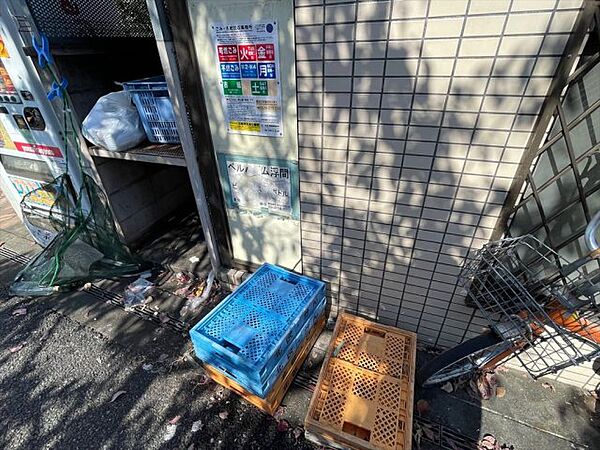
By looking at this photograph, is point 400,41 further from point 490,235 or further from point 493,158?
point 490,235

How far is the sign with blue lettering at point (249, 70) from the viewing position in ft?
8.21

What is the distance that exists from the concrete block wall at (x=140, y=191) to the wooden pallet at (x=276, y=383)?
2.83 m

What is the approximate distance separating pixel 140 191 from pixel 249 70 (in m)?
3.17

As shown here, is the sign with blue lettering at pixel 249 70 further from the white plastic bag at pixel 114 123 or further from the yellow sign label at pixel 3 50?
the yellow sign label at pixel 3 50

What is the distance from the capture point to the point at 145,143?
367cm

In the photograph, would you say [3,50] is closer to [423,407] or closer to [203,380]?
[203,380]

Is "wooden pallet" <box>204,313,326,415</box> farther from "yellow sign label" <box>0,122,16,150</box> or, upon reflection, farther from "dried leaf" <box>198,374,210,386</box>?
"yellow sign label" <box>0,122,16,150</box>

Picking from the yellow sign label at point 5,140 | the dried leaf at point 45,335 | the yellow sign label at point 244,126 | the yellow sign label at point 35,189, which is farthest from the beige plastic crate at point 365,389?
the yellow sign label at point 5,140

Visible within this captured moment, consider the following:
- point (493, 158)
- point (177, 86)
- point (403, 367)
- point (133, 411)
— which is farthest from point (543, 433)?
point (177, 86)

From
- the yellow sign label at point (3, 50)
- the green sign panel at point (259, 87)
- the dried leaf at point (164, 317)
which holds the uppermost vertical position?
the yellow sign label at point (3, 50)

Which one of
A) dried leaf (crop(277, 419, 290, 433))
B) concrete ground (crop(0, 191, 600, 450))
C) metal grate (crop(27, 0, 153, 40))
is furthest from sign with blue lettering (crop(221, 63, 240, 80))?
dried leaf (crop(277, 419, 290, 433))

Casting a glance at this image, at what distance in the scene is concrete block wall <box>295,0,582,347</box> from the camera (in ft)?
6.03

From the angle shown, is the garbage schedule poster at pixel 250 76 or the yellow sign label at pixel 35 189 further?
the yellow sign label at pixel 35 189

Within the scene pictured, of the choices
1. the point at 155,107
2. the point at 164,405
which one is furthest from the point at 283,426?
the point at 155,107
